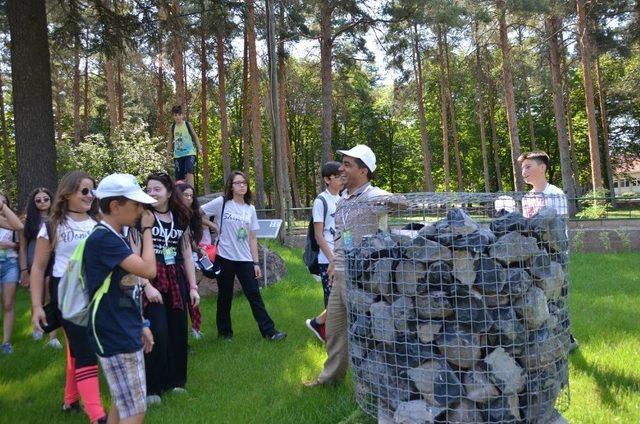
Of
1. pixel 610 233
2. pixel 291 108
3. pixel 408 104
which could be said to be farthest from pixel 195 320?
pixel 291 108

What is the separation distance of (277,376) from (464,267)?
8.47 ft

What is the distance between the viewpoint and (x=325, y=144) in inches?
821

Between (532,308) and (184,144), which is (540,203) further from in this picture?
(184,144)

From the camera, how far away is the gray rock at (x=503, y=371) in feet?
10.5

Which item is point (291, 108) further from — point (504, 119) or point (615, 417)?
point (615, 417)

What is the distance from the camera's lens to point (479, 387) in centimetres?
323

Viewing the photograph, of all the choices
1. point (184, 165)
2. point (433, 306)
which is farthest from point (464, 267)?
point (184, 165)

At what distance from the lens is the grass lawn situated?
13.8 ft

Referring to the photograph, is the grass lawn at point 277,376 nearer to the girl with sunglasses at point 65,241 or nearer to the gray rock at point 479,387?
the girl with sunglasses at point 65,241

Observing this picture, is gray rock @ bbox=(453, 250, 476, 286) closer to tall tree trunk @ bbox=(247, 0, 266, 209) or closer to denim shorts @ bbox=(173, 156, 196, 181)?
denim shorts @ bbox=(173, 156, 196, 181)

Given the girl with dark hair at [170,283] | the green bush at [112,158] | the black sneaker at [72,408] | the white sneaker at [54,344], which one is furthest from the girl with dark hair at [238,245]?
the green bush at [112,158]

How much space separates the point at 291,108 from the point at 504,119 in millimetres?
19437

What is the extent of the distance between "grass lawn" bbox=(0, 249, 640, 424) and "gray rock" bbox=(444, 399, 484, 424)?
2.47ft

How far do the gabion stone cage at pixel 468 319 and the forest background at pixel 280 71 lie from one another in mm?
7933
